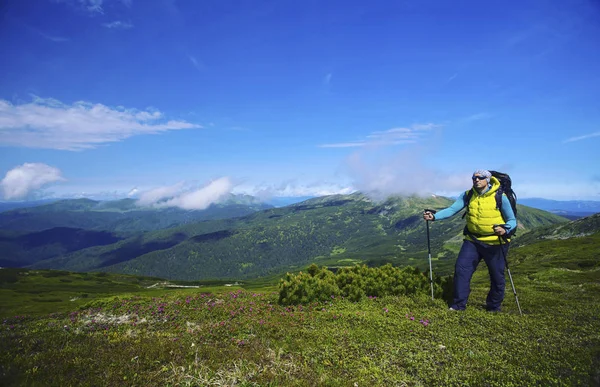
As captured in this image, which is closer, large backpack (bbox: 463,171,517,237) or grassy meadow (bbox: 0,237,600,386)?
grassy meadow (bbox: 0,237,600,386)

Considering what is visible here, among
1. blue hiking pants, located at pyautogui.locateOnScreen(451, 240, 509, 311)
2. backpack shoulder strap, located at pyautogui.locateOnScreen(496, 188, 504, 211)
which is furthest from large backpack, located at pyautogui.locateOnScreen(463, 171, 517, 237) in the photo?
blue hiking pants, located at pyautogui.locateOnScreen(451, 240, 509, 311)

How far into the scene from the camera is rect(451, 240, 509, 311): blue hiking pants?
12.0 metres

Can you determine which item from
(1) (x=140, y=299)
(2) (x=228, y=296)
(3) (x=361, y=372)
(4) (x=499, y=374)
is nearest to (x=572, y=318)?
(4) (x=499, y=374)

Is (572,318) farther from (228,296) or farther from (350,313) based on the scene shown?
(228,296)

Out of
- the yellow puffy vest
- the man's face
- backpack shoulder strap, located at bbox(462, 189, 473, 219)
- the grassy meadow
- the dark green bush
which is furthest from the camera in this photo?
the dark green bush

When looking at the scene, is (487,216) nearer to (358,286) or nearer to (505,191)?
(505,191)

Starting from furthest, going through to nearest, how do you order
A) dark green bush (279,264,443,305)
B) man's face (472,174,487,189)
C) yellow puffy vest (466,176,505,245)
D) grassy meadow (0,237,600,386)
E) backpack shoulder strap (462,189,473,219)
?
dark green bush (279,264,443,305) → backpack shoulder strap (462,189,473,219) → man's face (472,174,487,189) → yellow puffy vest (466,176,505,245) → grassy meadow (0,237,600,386)

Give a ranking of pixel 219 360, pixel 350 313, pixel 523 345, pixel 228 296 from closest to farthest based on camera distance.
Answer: pixel 219 360, pixel 523 345, pixel 350 313, pixel 228 296

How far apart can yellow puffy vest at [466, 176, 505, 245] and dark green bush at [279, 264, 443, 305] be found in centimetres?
385

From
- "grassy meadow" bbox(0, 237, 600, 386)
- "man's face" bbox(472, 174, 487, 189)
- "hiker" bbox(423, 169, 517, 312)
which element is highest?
"man's face" bbox(472, 174, 487, 189)

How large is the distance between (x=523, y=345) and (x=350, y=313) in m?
5.64

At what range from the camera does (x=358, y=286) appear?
51.8 feet

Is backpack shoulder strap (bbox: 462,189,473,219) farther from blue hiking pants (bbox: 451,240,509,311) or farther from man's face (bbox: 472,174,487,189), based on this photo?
blue hiking pants (bbox: 451,240,509,311)

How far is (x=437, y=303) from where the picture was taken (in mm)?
13023
